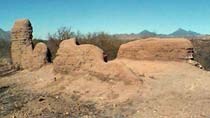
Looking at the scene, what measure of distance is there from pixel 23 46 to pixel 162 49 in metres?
11.5

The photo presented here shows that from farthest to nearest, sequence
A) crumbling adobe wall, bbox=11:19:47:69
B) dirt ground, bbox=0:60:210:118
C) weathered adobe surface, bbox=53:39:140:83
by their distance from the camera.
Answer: crumbling adobe wall, bbox=11:19:47:69
weathered adobe surface, bbox=53:39:140:83
dirt ground, bbox=0:60:210:118

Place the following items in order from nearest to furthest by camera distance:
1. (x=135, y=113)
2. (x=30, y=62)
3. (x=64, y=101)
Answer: (x=135, y=113) → (x=64, y=101) → (x=30, y=62)

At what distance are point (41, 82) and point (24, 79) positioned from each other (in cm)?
256

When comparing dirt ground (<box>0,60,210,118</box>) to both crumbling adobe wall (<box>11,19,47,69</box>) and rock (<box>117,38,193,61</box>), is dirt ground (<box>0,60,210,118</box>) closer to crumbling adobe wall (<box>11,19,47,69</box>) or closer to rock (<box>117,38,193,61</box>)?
rock (<box>117,38,193,61</box>)

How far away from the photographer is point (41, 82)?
21.5 metres

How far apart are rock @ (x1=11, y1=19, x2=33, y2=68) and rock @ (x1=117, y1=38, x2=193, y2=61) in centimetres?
918

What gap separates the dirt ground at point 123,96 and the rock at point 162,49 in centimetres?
38

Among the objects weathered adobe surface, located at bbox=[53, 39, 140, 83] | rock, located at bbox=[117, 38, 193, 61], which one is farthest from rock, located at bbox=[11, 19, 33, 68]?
rock, located at bbox=[117, 38, 193, 61]

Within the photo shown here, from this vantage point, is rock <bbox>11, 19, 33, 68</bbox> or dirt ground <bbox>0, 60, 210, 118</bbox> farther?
rock <bbox>11, 19, 33, 68</bbox>

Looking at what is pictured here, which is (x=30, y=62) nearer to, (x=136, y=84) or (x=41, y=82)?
(x=41, y=82)

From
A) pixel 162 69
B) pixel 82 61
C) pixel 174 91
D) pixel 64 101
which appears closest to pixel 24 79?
pixel 82 61

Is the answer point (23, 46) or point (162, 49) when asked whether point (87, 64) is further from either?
point (23, 46)

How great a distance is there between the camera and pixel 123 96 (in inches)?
626

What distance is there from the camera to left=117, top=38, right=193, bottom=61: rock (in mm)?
18734
